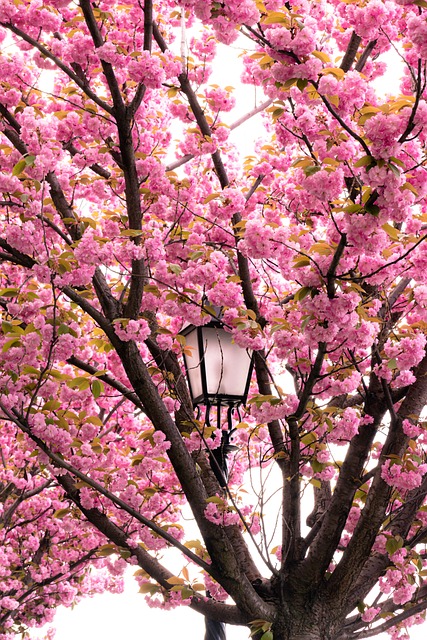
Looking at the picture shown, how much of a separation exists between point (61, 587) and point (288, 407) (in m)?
5.57

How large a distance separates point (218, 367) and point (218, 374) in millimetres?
44

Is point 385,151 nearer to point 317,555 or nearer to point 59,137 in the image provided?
point 317,555

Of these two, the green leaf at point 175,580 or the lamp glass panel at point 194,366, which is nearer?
Result: the green leaf at point 175,580

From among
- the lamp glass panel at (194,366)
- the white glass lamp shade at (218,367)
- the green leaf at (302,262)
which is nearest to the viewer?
the green leaf at (302,262)

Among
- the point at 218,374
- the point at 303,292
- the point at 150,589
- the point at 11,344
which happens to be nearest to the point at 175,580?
the point at 150,589

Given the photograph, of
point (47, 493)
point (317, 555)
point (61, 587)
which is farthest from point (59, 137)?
point (61, 587)

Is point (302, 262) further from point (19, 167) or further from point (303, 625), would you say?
point (303, 625)

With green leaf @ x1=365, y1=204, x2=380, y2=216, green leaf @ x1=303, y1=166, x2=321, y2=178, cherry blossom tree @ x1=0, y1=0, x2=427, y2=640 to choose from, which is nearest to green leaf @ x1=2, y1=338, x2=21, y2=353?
cherry blossom tree @ x1=0, y1=0, x2=427, y2=640

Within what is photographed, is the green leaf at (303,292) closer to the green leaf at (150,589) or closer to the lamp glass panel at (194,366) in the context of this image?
the lamp glass panel at (194,366)

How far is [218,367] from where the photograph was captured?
168 inches

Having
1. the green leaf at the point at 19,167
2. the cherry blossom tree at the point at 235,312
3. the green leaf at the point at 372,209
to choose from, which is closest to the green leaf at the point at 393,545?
the cherry blossom tree at the point at 235,312

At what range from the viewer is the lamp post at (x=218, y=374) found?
424 centimetres

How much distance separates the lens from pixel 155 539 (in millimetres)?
4695

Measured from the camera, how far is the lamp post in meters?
4.24
